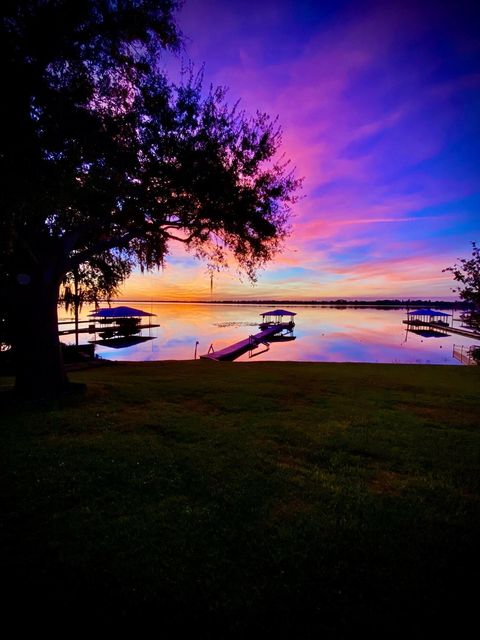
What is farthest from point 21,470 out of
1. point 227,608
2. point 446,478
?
point 446,478

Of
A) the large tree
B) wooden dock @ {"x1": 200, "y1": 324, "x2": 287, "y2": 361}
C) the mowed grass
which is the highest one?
the large tree

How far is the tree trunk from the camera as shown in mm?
10664

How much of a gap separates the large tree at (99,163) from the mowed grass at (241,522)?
14.7 feet

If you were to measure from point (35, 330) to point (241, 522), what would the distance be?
9587 millimetres

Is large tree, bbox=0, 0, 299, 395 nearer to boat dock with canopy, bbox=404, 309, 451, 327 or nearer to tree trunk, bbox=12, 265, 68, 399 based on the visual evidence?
tree trunk, bbox=12, 265, 68, 399

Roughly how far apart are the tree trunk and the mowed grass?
1.59 metres

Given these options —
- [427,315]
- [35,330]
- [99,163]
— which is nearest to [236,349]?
[35,330]

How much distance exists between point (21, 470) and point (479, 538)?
741cm

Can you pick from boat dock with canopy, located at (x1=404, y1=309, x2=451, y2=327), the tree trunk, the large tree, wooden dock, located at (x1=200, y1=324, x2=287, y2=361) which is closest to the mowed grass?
the tree trunk

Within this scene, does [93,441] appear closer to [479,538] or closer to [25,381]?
[25,381]

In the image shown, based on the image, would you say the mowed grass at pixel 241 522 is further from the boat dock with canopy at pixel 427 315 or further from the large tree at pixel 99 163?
the boat dock with canopy at pixel 427 315

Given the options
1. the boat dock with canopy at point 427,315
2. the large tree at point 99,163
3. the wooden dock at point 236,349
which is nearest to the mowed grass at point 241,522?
the large tree at point 99,163

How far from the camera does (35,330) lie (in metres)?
10.8

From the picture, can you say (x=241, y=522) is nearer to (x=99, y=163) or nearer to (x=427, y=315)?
(x=99, y=163)
